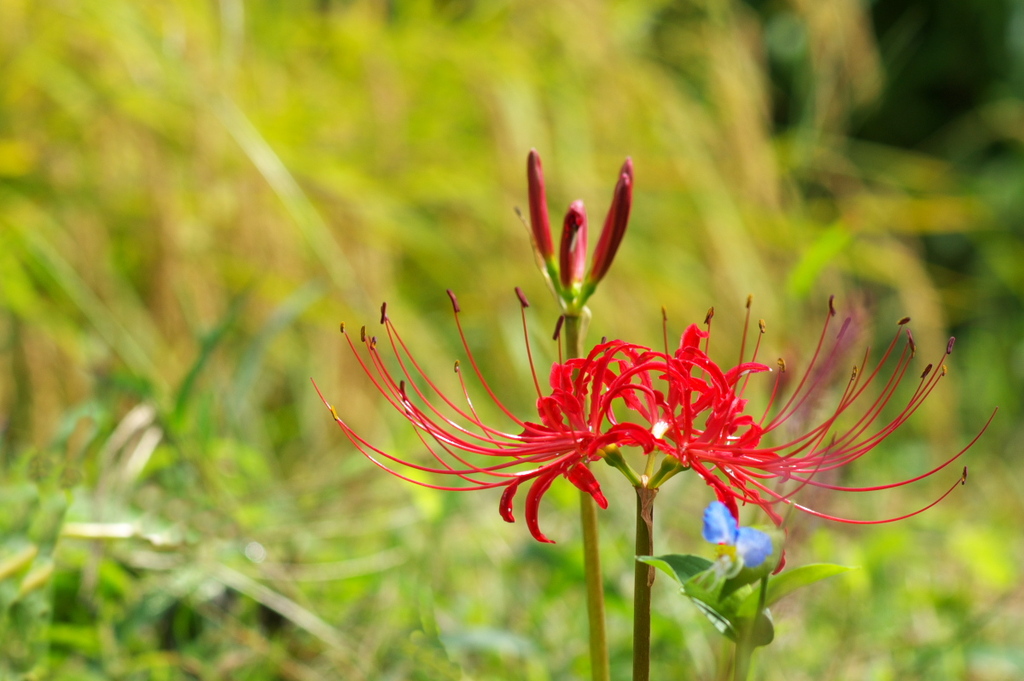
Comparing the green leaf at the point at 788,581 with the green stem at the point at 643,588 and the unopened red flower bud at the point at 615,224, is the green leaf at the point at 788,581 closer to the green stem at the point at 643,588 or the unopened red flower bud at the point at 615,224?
the green stem at the point at 643,588

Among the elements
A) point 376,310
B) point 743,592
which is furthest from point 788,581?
point 376,310

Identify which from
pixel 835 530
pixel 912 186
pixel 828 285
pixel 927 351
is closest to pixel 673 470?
pixel 835 530

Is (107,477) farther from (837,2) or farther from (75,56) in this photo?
(837,2)

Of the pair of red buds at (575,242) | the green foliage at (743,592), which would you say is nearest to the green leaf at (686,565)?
the green foliage at (743,592)

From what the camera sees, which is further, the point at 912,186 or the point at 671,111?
the point at 912,186

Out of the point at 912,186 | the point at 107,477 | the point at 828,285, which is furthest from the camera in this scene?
the point at 912,186

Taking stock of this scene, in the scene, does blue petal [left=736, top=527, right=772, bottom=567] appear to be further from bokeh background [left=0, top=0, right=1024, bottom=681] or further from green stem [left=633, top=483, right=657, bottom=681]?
bokeh background [left=0, top=0, right=1024, bottom=681]

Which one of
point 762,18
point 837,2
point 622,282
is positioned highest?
point 762,18
